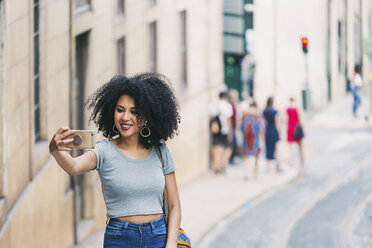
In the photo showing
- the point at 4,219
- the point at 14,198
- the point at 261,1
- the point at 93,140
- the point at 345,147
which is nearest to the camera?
the point at 93,140

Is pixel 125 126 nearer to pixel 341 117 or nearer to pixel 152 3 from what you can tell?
pixel 152 3

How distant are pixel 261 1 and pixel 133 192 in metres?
22.4

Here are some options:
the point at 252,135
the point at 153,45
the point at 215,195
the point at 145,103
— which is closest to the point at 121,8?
the point at 153,45

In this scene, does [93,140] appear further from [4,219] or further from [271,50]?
[271,50]

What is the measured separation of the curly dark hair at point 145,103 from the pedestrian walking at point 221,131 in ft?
37.5

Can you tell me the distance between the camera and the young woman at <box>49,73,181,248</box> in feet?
14.4

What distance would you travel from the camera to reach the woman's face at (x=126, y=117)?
14.7ft

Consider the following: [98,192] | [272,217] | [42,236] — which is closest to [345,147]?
[272,217]

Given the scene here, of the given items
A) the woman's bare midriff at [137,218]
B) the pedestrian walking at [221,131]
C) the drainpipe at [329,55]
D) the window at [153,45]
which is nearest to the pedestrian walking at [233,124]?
the pedestrian walking at [221,131]

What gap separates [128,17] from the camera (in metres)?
12.4

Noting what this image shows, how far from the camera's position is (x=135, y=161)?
4.44 meters

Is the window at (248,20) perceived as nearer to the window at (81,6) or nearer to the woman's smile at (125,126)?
the window at (81,6)

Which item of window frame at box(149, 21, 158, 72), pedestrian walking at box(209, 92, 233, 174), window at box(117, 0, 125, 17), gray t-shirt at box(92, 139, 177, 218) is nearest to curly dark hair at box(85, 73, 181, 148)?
gray t-shirt at box(92, 139, 177, 218)

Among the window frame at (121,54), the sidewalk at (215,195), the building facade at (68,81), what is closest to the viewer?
the building facade at (68,81)
